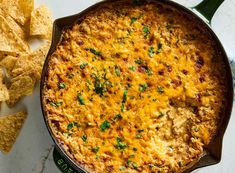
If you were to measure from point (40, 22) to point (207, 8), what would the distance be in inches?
51.1

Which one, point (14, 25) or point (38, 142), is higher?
point (14, 25)

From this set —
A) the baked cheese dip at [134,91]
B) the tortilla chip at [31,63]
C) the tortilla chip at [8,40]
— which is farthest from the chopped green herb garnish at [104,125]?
the tortilla chip at [8,40]

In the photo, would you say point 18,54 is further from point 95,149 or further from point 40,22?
point 95,149

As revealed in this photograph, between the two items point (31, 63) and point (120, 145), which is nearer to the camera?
point (120, 145)

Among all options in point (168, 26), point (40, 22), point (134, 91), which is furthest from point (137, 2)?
point (40, 22)

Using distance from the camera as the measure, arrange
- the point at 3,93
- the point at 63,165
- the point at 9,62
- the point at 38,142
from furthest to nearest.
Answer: the point at 38,142 → the point at 9,62 → the point at 3,93 → the point at 63,165

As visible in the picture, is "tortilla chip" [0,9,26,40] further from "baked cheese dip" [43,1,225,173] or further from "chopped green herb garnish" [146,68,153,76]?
"chopped green herb garnish" [146,68,153,76]

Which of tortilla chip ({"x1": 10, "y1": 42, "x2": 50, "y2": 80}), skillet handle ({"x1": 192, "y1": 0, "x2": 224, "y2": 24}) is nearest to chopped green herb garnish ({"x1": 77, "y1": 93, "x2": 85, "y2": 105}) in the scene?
tortilla chip ({"x1": 10, "y1": 42, "x2": 50, "y2": 80})

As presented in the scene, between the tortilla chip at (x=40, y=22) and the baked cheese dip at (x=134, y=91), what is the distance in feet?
1.30

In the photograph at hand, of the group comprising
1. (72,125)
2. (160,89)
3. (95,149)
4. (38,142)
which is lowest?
(38,142)

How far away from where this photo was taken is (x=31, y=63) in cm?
374

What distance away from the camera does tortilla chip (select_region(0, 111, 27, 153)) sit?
375 cm

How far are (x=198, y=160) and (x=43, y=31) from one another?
1563mm

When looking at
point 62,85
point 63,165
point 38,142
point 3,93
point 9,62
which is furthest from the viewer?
point 38,142
